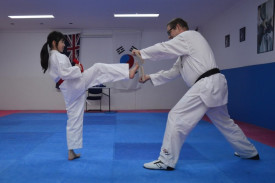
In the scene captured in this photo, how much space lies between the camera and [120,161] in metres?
2.82

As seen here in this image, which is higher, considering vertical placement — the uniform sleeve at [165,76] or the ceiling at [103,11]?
the ceiling at [103,11]

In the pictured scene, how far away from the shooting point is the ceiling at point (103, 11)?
6305 mm

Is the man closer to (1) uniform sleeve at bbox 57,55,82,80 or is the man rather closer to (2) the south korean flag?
(1) uniform sleeve at bbox 57,55,82,80

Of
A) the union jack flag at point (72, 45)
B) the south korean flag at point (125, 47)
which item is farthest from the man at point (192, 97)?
the union jack flag at point (72, 45)

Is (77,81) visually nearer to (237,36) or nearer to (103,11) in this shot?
(103,11)

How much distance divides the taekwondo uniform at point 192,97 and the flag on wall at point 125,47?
6438 mm

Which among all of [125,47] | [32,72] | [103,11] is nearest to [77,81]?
[103,11]

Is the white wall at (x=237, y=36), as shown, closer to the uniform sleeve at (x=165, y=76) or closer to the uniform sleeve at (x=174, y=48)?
the uniform sleeve at (x=165, y=76)

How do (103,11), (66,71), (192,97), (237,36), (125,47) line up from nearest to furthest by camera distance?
(192,97) → (66,71) → (237,36) → (103,11) → (125,47)

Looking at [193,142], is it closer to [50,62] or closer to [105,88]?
[50,62]

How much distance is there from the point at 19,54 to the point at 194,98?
8.51 m

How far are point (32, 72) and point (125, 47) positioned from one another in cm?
350

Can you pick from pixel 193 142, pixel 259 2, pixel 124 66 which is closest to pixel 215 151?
pixel 193 142

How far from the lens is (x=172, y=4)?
254 inches
